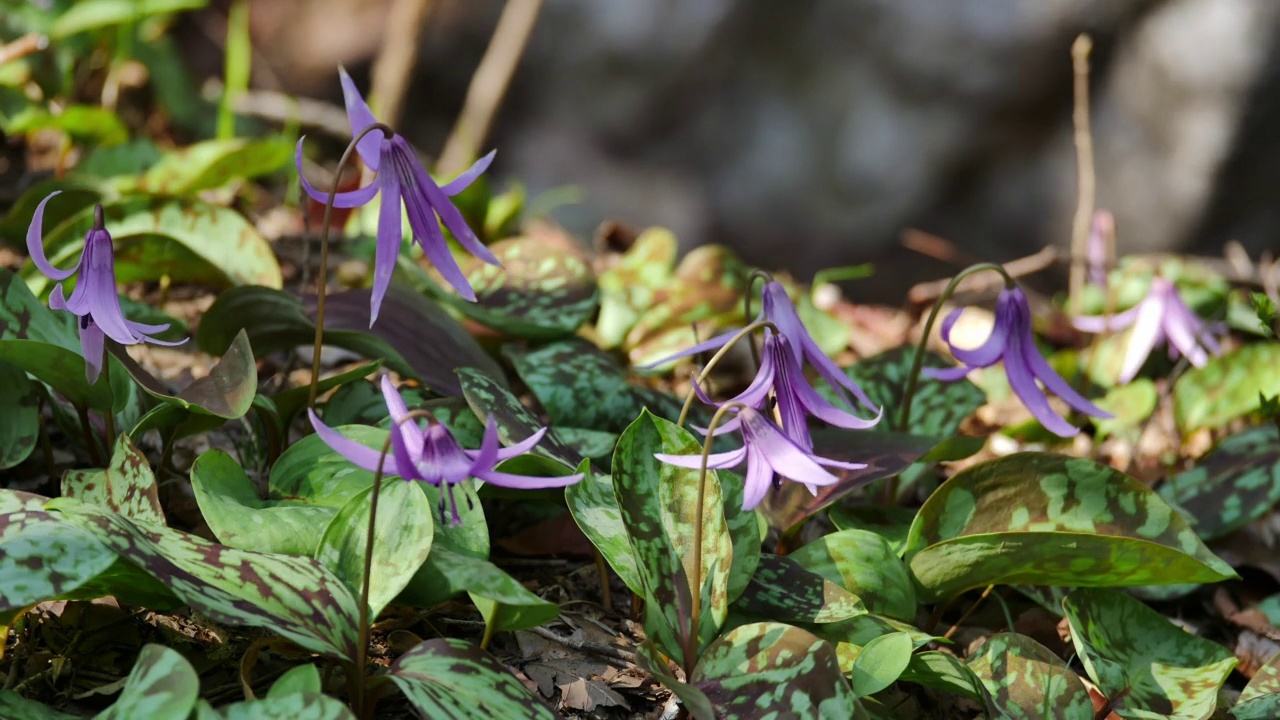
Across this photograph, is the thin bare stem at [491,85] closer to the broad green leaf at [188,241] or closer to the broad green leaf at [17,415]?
the broad green leaf at [188,241]

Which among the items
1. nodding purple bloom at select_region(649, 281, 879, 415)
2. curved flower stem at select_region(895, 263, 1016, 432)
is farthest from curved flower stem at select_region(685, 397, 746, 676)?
curved flower stem at select_region(895, 263, 1016, 432)

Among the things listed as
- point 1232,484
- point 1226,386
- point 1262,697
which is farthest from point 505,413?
point 1226,386

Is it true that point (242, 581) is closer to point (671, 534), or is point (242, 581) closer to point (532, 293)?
point (671, 534)

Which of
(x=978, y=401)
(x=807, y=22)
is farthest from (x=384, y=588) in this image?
(x=807, y=22)

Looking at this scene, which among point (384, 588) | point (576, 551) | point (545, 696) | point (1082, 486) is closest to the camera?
point (384, 588)

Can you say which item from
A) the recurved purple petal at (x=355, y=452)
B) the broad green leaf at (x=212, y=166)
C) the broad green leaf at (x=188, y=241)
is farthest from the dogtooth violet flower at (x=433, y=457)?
the broad green leaf at (x=212, y=166)

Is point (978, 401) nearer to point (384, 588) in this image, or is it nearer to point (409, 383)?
point (409, 383)
